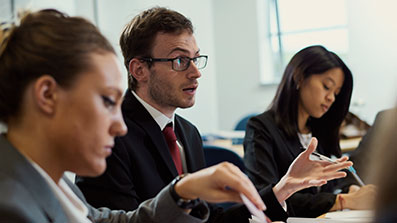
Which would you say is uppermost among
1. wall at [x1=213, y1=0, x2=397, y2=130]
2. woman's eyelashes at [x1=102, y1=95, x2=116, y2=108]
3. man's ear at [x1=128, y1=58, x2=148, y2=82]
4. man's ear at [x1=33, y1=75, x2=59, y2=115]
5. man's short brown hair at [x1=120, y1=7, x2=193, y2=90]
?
man's short brown hair at [x1=120, y1=7, x2=193, y2=90]

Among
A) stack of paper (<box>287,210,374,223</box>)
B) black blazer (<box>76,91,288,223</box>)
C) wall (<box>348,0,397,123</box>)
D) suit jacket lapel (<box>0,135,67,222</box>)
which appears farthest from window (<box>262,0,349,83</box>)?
suit jacket lapel (<box>0,135,67,222</box>)

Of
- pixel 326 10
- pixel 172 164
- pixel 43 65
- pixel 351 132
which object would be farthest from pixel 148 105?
pixel 326 10

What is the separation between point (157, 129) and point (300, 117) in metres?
0.90

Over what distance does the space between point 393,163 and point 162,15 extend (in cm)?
141

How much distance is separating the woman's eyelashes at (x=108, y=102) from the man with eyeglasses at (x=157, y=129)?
1.97 feet

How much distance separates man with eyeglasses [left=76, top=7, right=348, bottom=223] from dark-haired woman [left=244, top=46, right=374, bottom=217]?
39 centimetres

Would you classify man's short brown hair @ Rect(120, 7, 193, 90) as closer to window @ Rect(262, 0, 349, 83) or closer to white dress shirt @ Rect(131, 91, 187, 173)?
white dress shirt @ Rect(131, 91, 187, 173)

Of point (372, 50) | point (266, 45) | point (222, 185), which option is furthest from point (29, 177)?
point (266, 45)

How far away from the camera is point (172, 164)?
5.17 feet

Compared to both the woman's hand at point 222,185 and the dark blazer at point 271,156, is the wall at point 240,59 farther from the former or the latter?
the woman's hand at point 222,185

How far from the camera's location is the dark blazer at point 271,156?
1.92m

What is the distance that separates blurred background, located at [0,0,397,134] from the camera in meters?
5.07

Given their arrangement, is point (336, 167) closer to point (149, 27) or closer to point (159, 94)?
point (159, 94)

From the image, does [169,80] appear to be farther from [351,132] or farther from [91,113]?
[351,132]
